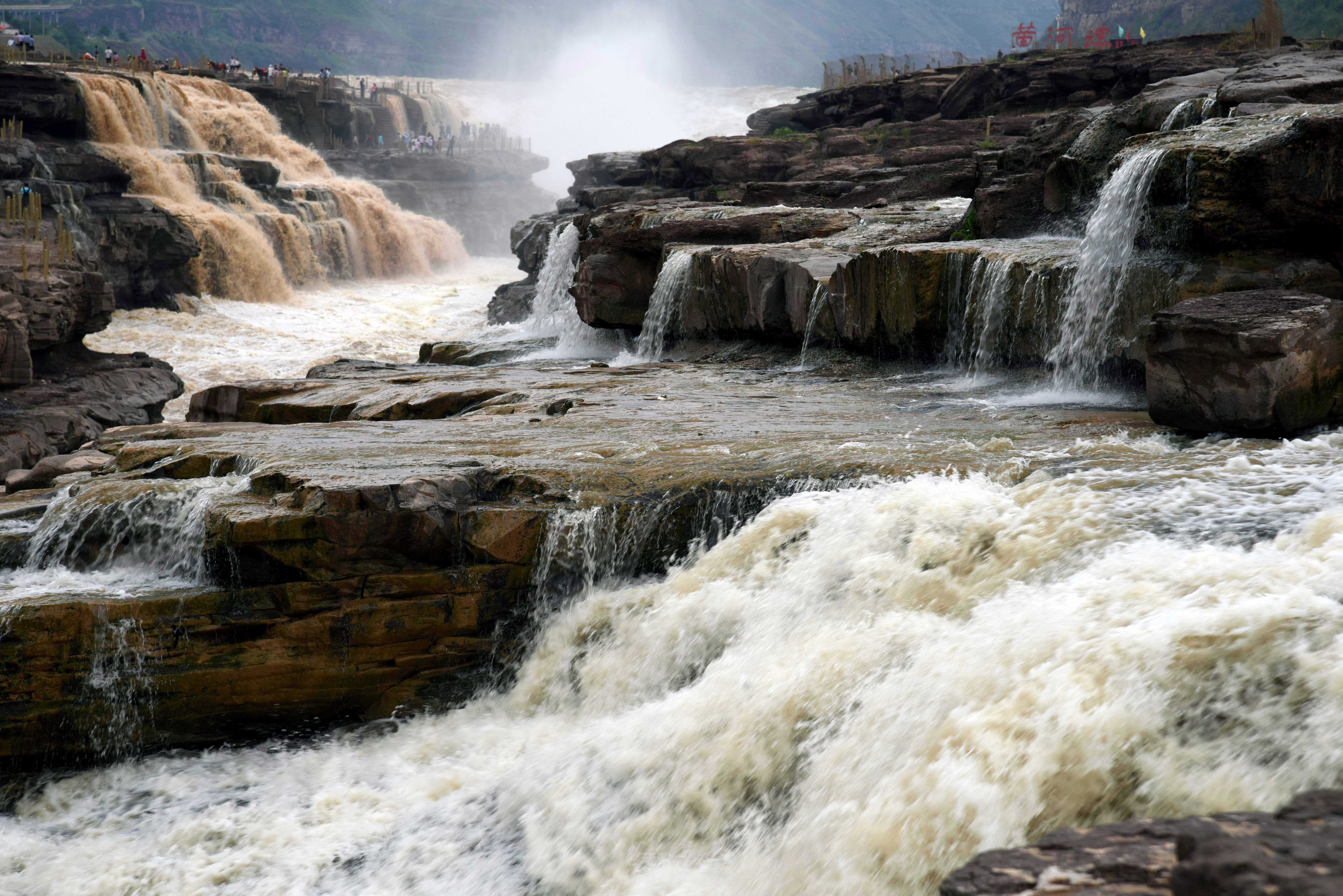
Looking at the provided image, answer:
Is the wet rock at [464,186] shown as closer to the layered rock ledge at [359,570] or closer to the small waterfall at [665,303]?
the small waterfall at [665,303]

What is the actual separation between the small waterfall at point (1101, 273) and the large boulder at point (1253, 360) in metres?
2.12

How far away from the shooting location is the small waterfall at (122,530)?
673 cm

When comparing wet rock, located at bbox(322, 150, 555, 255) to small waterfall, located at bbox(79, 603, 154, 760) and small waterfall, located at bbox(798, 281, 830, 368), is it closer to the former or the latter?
small waterfall, located at bbox(798, 281, 830, 368)

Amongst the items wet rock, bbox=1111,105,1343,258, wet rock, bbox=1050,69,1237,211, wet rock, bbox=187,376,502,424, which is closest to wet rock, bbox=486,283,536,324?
wet rock, bbox=187,376,502,424

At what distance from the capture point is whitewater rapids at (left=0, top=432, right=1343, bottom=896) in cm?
364

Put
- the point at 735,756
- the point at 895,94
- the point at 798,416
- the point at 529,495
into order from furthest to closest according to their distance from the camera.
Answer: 1. the point at 895,94
2. the point at 798,416
3. the point at 529,495
4. the point at 735,756

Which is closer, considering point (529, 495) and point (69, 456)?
point (529, 495)

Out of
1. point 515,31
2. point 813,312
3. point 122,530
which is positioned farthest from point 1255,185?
point 515,31

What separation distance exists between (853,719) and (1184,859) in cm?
200

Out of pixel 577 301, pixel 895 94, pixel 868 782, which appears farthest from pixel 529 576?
pixel 895 94

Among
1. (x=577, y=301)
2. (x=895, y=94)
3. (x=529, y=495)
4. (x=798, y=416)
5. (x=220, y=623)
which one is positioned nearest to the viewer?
(x=220, y=623)

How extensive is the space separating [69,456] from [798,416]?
6760 mm

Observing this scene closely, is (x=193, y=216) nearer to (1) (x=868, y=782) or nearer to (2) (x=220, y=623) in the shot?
(2) (x=220, y=623)

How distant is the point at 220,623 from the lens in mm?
6160
